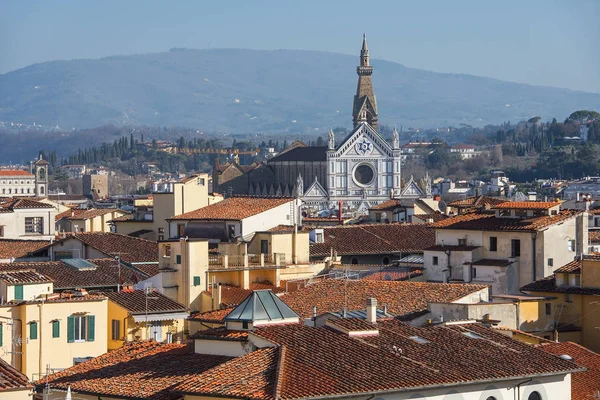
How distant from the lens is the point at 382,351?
57.7 ft

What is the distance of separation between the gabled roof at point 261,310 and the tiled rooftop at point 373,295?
6.38 metres

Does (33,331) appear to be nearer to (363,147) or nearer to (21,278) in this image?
(21,278)

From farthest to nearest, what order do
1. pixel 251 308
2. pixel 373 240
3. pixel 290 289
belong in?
pixel 373 240, pixel 290 289, pixel 251 308

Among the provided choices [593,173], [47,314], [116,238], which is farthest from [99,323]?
[593,173]

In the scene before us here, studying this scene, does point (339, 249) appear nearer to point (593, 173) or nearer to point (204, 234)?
point (204, 234)

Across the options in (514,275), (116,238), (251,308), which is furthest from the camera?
(116,238)

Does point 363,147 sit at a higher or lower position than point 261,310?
higher

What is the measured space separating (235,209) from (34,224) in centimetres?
1018

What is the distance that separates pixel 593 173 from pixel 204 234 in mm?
122958

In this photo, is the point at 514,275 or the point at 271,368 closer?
the point at 271,368

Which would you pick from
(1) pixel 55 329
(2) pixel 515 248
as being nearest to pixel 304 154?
(2) pixel 515 248

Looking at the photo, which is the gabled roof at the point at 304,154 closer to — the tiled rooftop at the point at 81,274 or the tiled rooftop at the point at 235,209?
the tiled rooftop at the point at 235,209

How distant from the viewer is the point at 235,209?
4181 centimetres

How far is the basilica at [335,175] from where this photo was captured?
141 meters
